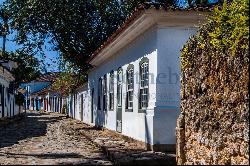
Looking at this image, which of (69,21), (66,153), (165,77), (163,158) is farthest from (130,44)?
(69,21)

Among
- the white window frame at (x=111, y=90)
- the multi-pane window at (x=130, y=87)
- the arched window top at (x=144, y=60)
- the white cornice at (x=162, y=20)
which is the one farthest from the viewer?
the white window frame at (x=111, y=90)

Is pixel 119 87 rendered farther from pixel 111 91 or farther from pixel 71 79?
pixel 71 79

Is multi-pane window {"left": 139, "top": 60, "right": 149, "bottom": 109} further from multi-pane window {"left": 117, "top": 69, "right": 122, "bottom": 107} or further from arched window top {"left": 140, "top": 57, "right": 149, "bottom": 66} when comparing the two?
multi-pane window {"left": 117, "top": 69, "right": 122, "bottom": 107}

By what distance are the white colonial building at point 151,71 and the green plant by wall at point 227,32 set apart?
357 cm

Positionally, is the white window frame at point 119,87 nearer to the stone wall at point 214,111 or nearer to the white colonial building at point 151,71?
the white colonial building at point 151,71

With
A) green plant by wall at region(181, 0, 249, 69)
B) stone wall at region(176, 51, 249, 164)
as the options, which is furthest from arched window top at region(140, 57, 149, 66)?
green plant by wall at region(181, 0, 249, 69)

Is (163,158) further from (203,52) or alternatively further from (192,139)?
(203,52)

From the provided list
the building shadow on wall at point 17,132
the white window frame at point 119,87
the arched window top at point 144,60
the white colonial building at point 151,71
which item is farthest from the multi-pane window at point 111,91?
the arched window top at point 144,60

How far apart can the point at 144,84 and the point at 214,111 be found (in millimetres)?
6066

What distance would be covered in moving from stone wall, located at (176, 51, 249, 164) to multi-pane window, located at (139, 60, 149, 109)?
13.6 ft

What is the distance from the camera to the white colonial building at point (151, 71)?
10609 millimetres

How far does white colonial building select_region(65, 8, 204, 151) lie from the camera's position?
10.6m

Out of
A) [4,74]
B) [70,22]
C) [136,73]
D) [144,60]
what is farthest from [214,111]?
[4,74]

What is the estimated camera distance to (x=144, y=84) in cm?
1212
